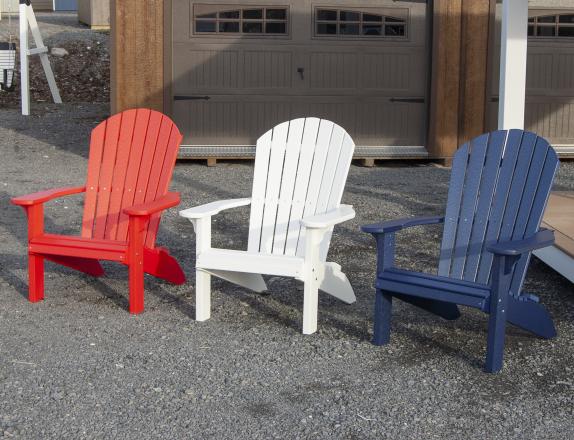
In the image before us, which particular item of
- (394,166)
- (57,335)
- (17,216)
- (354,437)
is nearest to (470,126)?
(394,166)

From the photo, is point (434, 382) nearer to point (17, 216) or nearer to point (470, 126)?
point (17, 216)

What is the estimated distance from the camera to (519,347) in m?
4.46

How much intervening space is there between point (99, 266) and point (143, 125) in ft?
2.74

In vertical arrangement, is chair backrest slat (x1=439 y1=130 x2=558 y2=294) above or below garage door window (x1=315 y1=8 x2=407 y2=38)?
below

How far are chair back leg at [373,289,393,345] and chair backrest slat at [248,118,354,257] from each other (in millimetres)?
854

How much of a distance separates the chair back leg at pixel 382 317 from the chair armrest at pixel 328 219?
1.36 ft

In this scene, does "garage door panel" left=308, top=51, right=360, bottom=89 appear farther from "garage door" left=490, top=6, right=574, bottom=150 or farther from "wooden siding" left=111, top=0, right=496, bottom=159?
"garage door" left=490, top=6, right=574, bottom=150

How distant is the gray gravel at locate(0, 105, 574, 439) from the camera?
3547 mm

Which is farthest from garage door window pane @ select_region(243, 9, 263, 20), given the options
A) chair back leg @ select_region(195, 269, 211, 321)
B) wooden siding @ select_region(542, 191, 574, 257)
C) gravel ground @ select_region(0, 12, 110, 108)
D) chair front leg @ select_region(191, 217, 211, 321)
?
gravel ground @ select_region(0, 12, 110, 108)

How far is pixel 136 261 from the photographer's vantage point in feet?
16.2

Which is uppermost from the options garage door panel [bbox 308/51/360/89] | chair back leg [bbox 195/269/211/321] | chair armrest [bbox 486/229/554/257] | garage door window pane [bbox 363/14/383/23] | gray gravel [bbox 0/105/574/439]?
garage door window pane [bbox 363/14/383/23]

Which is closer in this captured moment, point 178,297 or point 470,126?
point 178,297

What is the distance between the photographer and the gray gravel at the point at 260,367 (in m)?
3.55

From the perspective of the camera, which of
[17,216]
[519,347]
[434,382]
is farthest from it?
[17,216]
